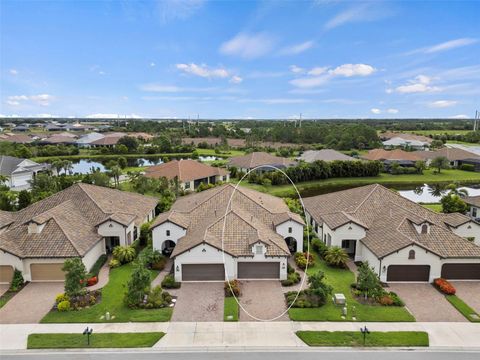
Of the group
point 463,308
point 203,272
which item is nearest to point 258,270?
point 203,272

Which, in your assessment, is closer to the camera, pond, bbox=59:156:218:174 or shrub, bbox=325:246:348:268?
shrub, bbox=325:246:348:268

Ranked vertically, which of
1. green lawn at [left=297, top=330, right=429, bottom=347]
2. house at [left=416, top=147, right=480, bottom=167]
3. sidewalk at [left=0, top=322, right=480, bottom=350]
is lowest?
sidewalk at [left=0, top=322, right=480, bottom=350]

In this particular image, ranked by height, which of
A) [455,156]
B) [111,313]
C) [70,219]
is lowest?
[111,313]

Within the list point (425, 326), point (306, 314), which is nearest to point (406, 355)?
point (425, 326)

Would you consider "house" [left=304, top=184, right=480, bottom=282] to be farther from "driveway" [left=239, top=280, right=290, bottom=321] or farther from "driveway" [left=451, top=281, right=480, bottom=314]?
"driveway" [left=239, top=280, right=290, bottom=321]


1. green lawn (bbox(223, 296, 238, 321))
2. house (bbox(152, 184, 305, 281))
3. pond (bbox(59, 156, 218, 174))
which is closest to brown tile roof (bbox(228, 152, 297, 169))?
pond (bbox(59, 156, 218, 174))

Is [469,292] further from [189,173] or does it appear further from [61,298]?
[189,173]

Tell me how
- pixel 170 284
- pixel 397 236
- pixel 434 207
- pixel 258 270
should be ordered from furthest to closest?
pixel 434 207 < pixel 397 236 < pixel 258 270 < pixel 170 284
